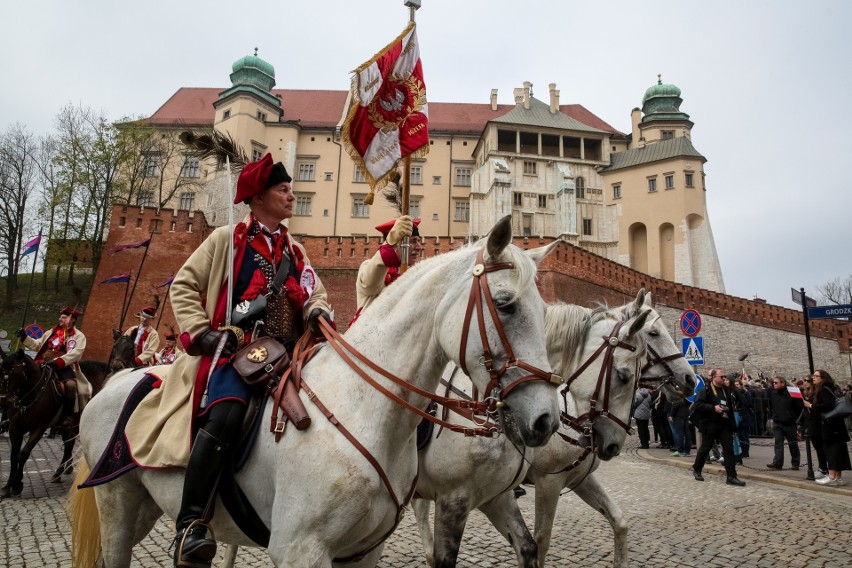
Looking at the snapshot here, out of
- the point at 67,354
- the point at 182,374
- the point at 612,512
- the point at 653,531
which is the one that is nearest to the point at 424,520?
the point at 612,512

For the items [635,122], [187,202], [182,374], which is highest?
[635,122]

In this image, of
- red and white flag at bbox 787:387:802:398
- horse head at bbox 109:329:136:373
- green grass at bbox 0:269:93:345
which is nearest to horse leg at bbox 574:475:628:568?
A: horse head at bbox 109:329:136:373

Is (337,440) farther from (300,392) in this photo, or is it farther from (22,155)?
(22,155)

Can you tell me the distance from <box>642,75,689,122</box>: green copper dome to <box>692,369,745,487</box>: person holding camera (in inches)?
2033

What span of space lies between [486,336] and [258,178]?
167 cm

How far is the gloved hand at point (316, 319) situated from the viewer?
9.86 feet

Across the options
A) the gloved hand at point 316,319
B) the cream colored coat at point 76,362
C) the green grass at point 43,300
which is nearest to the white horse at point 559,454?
the gloved hand at point 316,319

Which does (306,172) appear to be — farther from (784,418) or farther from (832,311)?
(832,311)

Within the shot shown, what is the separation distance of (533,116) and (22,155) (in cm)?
4280

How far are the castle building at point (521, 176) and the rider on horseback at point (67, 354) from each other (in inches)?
1555

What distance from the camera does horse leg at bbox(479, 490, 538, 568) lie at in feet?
13.0

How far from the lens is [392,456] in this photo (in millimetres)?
2551

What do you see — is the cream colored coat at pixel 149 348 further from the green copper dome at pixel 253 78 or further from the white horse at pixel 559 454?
the green copper dome at pixel 253 78

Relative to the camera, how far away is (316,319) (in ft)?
9.87
